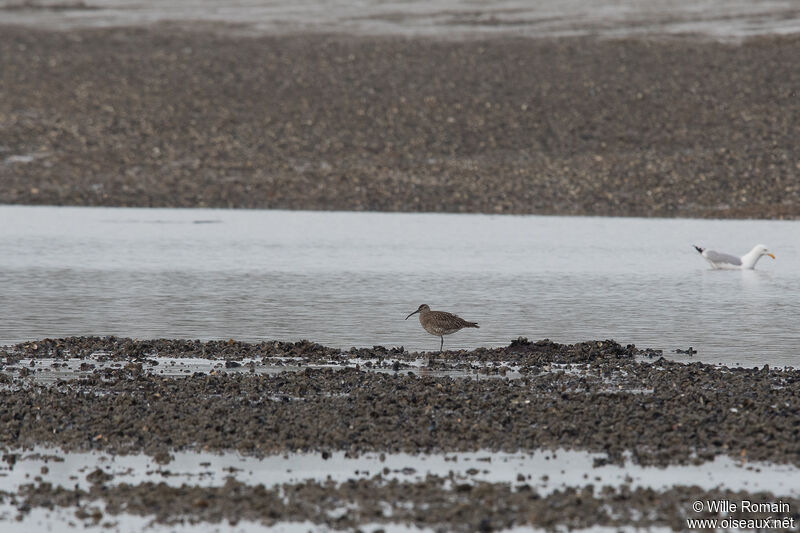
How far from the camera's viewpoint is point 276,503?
9.46 m

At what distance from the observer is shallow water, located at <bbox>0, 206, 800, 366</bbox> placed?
1861cm

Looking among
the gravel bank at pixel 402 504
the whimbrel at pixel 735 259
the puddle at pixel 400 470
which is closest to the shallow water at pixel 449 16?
the whimbrel at pixel 735 259

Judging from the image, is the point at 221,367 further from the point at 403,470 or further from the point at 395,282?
the point at 395,282

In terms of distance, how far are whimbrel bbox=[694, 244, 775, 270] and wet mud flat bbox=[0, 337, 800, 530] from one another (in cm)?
1359

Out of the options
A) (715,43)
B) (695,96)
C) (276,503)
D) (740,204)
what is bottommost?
(276,503)

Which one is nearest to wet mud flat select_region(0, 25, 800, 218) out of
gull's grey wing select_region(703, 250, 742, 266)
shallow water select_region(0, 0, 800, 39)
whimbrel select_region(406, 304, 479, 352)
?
shallow water select_region(0, 0, 800, 39)

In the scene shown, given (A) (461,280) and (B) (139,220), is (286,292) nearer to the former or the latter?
(A) (461,280)

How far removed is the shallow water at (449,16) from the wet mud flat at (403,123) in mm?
5589

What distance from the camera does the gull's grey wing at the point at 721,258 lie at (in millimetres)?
29406

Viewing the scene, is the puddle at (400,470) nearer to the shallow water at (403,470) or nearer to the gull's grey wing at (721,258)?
the shallow water at (403,470)

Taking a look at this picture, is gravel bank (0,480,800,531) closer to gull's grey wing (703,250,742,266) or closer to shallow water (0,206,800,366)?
shallow water (0,206,800,366)

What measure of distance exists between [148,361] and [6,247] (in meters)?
19.4

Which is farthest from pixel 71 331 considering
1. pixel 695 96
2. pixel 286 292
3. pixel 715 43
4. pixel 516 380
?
pixel 715 43

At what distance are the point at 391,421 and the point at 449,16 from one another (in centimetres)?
8313
